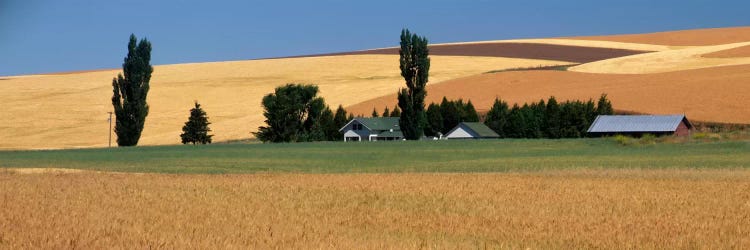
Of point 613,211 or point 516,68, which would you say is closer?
point 613,211

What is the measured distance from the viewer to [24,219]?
20047mm

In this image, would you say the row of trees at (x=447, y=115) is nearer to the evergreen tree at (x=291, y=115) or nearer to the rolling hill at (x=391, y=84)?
the rolling hill at (x=391, y=84)

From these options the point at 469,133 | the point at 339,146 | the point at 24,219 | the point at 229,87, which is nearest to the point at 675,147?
the point at 339,146

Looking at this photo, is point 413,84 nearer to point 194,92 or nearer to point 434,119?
point 434,119

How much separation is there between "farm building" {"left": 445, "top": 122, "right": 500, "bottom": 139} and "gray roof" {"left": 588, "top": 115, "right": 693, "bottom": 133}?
Answer: 16.6m

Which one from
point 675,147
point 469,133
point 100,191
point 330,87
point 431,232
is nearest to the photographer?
point 431,232

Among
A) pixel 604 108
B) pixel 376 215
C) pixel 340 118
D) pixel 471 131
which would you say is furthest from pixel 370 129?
pixel 376 215

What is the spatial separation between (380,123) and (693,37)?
3049 inches

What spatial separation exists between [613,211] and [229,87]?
128375 mm

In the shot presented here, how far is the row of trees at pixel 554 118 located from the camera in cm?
10612

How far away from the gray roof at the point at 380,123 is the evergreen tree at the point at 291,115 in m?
6.07

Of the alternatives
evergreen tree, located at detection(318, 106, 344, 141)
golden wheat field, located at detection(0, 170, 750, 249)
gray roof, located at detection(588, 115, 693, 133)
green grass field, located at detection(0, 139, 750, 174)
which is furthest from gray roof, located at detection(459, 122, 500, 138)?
golden wheat field, located at detection(0, 170, 750, 249)

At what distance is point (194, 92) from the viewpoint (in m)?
144

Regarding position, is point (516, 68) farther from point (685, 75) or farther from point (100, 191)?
point (100, 191)
